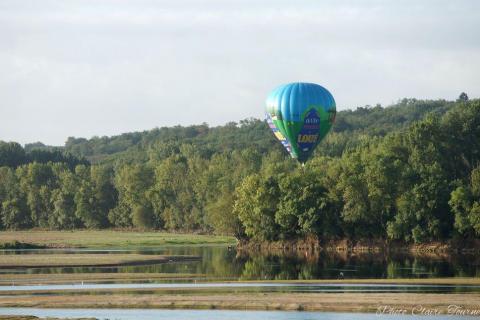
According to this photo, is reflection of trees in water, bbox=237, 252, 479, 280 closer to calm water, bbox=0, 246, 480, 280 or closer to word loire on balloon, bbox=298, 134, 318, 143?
calm water, bbox=0, 246, 480, 280

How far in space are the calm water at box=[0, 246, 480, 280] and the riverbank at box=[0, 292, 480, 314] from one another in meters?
13.4

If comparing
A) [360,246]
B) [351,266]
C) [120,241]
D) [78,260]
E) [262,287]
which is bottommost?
[262,287]

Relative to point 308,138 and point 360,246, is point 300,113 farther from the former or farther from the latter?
point 360,246

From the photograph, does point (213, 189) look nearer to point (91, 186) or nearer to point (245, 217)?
point (91, 186)

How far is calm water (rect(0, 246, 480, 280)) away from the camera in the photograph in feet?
250

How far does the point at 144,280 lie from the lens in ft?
241

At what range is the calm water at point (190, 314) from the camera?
53.0 meters

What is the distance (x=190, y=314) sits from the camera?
55.4 metres

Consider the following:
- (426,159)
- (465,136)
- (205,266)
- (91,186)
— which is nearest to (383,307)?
(205,266)

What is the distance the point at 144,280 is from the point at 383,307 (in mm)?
22535

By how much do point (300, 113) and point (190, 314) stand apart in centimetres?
5681

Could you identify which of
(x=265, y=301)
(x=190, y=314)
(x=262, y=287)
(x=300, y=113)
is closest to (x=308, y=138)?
(x=300, y=113)

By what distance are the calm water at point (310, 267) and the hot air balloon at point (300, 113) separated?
15.1 metres

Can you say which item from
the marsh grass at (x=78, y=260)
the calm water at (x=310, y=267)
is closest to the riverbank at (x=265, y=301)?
the calm water at (x=310, y=267)
